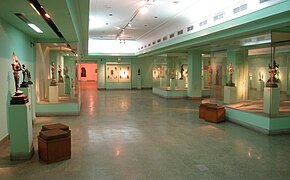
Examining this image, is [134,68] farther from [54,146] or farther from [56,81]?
[54,146]

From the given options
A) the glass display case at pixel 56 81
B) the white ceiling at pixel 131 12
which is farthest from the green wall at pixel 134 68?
the white ceiling at pixel 131 12

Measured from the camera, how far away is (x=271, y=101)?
24.6 ft

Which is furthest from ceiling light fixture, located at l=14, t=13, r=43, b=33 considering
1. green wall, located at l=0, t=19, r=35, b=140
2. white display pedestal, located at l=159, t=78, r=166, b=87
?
white display pedestal, located at l=159, t=78, r=166, b=87

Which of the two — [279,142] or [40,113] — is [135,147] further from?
[40,113]

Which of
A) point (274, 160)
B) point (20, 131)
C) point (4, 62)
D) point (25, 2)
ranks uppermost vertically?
point (25, 2)

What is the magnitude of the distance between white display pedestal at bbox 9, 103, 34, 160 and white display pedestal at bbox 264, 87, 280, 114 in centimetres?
639

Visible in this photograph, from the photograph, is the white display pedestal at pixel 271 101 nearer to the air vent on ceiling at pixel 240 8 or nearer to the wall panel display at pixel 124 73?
the air vent on ceiling at pixel 240 8

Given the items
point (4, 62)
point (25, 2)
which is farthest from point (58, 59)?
point (25, 2)

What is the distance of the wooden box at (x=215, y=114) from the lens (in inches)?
330

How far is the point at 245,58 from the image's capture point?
1172 centimetres

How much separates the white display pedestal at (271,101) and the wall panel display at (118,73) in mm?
17063

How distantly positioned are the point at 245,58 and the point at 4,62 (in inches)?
392


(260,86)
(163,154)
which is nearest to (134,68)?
(260,86)

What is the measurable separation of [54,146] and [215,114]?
549 cm
